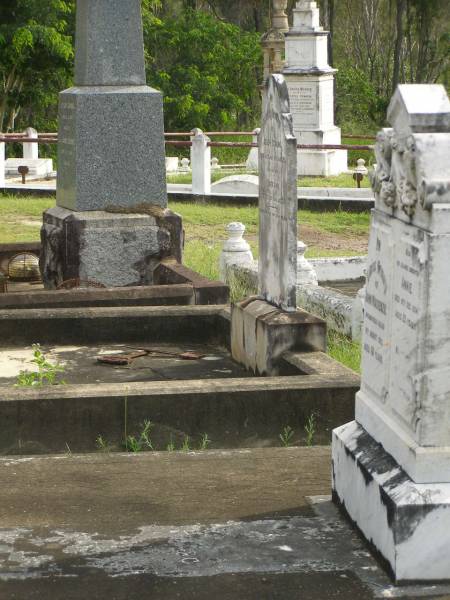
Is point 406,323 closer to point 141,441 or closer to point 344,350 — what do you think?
point 141,441

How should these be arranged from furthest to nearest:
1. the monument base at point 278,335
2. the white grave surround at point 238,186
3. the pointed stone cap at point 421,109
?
1. the white grave surround at point 238,186
2. the monument base at point 278,335
3. the pointed stone cap at point 421,109

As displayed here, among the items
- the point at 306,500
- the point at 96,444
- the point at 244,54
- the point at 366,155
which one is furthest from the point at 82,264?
the point at 244,54

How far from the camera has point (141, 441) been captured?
20.8 feet

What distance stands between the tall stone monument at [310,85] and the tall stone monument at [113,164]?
13996 millimetres

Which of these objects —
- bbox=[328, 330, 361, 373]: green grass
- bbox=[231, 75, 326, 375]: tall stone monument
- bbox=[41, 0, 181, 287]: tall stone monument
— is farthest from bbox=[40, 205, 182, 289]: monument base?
bbox=[231, 75, 326, 375]: tall stone monument

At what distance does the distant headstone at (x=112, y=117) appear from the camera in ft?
34.9

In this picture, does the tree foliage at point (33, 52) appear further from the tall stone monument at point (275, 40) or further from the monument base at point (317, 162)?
the monument base at point (317, 162)

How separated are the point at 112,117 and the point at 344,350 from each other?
298 cm

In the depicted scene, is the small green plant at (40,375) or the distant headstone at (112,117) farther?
the distant headstone at (112,117)

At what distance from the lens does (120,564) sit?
4293 millimetres

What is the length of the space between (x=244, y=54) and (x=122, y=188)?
1072 inches

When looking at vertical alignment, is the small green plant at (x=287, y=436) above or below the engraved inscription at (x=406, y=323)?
below

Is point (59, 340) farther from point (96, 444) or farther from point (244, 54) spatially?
point (244, 54)

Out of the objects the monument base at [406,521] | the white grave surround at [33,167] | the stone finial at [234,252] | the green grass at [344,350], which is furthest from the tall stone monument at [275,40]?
the monument base at [406,521]
